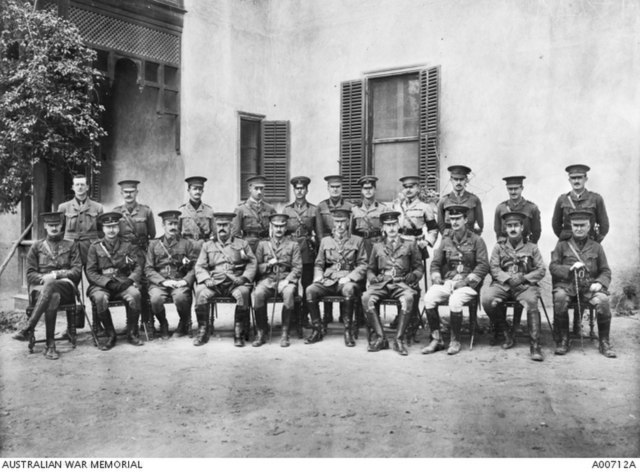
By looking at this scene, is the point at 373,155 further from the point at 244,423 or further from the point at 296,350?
the point at 244,423

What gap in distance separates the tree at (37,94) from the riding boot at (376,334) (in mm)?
3825

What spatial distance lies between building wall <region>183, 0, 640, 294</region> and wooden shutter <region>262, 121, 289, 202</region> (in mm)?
158

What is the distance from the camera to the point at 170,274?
21.0 feet

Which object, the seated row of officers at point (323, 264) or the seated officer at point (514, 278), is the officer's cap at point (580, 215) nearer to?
the seated row of officers at point (323, 264)

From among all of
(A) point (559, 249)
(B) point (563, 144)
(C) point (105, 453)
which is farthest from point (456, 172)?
(C) point (105, 453)

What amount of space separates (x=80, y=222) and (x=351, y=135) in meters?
4.07

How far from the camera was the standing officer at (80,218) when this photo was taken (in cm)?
685

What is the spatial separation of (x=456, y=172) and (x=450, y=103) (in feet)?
6.74

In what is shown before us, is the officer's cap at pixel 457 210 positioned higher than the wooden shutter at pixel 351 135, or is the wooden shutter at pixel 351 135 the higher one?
the wooden shutter at pixel 351 135

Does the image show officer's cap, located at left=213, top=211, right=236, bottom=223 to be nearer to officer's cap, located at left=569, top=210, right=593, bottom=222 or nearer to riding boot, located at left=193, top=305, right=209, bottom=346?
riding boot, located at left=193, top=305, right=209, bottom=346

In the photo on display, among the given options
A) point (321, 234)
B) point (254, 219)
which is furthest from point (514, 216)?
point (254, 219)

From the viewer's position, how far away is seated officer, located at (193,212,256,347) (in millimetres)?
6055

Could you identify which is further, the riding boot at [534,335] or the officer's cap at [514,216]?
the officer's cap at [514,216]

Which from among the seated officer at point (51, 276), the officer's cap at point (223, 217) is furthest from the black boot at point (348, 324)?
the seated officer at point (51, 276)
